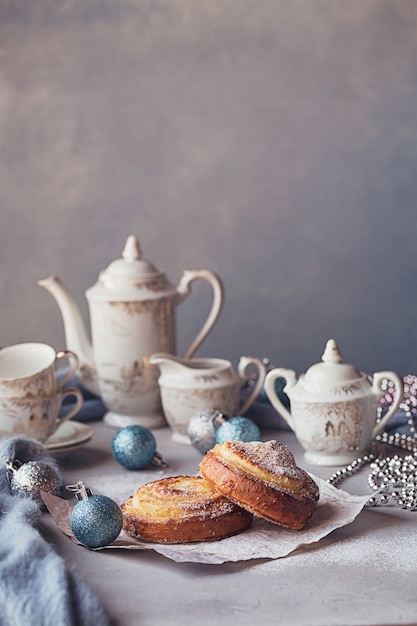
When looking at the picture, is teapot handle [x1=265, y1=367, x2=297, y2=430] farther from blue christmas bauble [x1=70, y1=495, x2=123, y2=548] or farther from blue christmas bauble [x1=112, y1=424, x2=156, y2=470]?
blue christmas bauble [x1=70, y1=495, x2=123, y2=548]

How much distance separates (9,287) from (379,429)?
166 cm

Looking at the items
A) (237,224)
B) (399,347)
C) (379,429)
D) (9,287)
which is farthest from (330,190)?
(379,429)

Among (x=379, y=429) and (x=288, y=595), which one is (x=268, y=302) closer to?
(x=379, y=429)

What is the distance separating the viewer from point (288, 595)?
92 centimetres

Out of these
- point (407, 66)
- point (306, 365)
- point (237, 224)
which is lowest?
point (306, 365)

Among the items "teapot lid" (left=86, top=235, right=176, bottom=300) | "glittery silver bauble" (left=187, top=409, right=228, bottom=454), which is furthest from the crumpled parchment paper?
"teapot lid" (left=86, top=235, right=176, bottom=300)

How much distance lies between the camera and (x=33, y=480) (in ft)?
3.89

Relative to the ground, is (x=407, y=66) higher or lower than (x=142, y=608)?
higher

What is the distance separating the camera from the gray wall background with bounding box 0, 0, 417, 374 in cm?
272

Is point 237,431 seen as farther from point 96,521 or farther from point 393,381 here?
point 96,521

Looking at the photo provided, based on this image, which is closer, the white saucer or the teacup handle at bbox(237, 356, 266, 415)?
the white saucer

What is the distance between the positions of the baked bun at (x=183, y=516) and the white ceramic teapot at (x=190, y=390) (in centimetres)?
38

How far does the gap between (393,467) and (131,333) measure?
0.53 metres

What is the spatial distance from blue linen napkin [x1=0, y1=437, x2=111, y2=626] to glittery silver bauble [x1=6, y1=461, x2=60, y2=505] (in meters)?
0.15
